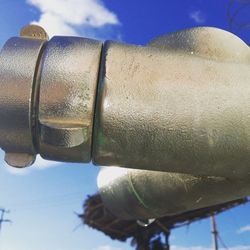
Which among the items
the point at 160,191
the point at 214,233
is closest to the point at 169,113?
the point at 160,191

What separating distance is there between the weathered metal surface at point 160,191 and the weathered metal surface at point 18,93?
1.77 feet

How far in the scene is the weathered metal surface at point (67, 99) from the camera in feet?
2.69

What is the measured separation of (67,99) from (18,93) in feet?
0.34

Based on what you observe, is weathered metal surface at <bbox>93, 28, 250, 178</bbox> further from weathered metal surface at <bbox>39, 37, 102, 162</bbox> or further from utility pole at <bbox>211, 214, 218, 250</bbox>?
utility pole at <bbox>211, 214, 218, 250</bbox>

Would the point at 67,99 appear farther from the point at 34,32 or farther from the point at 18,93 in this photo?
the point at 34,32

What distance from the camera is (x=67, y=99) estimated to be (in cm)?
82

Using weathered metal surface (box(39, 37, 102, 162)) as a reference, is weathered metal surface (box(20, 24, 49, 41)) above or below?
above

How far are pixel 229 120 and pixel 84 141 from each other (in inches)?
13.2

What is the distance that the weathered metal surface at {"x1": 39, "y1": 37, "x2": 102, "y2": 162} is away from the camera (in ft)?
2.69

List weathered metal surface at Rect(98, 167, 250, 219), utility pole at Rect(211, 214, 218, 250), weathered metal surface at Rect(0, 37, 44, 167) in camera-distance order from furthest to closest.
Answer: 1. utility pole at Rect(211, 214, 218, 250)
2. weathered metal surface at Rect(98, 167, 250, 219)
3. weathered metal surface at Rect(0, 37, 44, 167)

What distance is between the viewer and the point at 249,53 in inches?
41.0

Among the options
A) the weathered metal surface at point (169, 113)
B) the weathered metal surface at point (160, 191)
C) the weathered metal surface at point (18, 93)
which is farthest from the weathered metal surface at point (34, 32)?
the weathered metal surface at point (160, 191)

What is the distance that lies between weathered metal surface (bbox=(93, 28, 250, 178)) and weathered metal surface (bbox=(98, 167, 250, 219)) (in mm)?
242

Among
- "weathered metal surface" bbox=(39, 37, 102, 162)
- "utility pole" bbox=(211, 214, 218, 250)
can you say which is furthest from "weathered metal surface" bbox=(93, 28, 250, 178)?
"utility pole" bbox=(211, 214, 218, 250)
